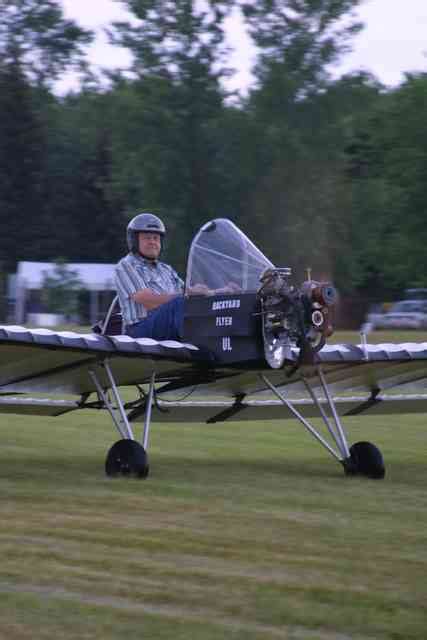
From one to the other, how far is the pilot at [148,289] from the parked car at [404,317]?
50.9 meters

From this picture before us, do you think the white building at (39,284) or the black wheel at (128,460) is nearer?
the black wheel at (128,460)

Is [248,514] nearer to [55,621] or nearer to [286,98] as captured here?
[55,621]

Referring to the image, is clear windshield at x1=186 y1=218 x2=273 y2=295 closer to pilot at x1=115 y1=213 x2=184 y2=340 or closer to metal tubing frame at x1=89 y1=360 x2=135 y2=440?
pilot at x1=115 y1=213 x2=184 y2=340

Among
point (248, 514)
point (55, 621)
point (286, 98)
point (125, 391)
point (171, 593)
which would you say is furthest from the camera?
point (286, 98)

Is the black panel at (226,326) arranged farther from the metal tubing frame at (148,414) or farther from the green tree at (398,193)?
the green tree at (398,193)

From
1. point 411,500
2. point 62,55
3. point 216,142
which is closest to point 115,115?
point 216,142

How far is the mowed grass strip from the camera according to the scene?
4.51 metres

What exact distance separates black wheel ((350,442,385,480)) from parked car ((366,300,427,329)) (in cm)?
5116

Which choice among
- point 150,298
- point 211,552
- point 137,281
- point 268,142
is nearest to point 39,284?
point 268,142

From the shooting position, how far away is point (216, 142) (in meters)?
61.8

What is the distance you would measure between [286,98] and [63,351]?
53886mm

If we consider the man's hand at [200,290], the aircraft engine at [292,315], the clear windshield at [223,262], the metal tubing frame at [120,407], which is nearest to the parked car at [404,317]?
the clear windshield at [223,262]

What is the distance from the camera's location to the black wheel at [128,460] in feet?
28.2

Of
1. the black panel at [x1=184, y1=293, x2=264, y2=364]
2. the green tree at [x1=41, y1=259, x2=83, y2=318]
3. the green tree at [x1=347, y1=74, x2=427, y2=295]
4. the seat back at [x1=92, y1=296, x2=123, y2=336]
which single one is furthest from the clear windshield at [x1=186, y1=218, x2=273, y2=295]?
the green tree at [x1=347, y1=74, x2=427, y2=295]
